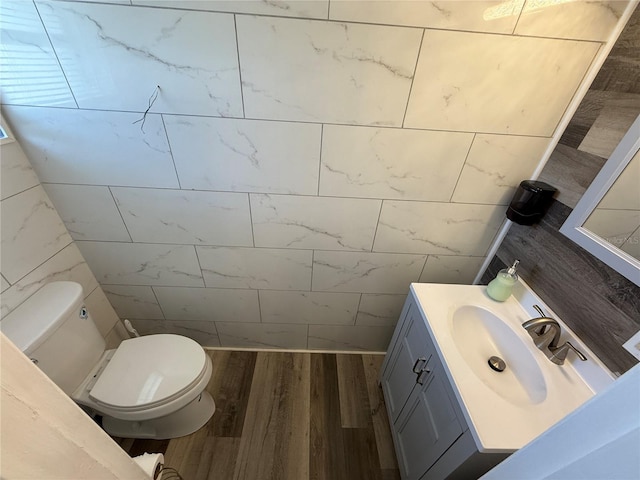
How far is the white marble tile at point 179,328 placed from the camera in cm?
159

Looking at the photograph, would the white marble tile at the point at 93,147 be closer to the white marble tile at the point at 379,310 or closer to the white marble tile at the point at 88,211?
the white marble tile at the point at 88,211

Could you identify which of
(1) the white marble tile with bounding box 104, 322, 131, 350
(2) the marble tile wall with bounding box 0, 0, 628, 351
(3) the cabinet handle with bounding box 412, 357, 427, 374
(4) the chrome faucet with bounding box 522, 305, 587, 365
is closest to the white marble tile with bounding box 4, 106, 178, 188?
(2) the marble tile wall with bounding box 0, 0, 628, 351

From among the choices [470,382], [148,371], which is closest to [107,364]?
[148,371]

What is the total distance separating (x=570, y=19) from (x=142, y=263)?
1.95 meters

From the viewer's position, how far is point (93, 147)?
102cm

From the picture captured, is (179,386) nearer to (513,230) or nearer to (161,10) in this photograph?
(161,10)

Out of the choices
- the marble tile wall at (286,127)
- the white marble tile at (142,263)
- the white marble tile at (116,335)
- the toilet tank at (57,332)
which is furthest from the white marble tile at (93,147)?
the white marble tile at (116,335)

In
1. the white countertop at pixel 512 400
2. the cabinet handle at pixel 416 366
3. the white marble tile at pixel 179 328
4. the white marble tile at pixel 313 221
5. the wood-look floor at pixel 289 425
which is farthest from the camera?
the white marble tile at pixel 179 328

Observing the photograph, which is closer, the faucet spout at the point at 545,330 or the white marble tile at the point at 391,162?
the faucet spout at the point at 545,330

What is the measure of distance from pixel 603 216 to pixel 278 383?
5.56ft

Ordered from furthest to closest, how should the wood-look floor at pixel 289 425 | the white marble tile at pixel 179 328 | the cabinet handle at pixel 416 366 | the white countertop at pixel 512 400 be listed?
the white marble tile at pixel 179 328 → the wood-look floor at pixel 289 425 → the cabinet handle at pixel 416 366 → the white countertop at pixel 512 400

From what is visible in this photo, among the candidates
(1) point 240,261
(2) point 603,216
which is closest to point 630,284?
(2) point 603,216

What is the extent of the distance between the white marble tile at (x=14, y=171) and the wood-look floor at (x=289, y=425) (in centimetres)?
127

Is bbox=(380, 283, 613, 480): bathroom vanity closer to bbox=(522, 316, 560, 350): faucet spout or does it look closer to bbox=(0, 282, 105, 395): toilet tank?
bbox=(522, 316, 560, 350): faucet spout
